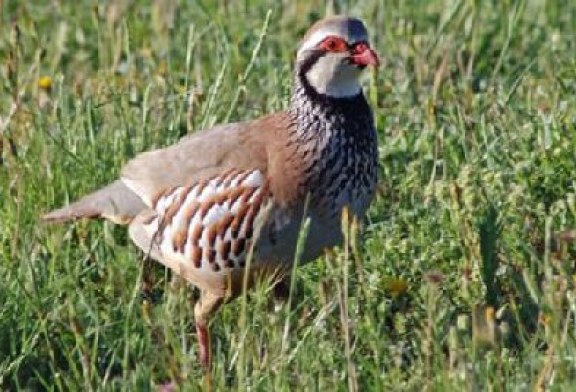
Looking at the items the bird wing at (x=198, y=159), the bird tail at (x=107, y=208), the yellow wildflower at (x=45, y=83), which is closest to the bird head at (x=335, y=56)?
the bird wing at (x=198, y=159)

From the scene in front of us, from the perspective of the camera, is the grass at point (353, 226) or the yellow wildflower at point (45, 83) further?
the yellow wildflower at point (45, 83)

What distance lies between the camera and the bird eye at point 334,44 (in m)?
5.86

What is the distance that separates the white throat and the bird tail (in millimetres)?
718

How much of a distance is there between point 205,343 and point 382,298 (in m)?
0.58

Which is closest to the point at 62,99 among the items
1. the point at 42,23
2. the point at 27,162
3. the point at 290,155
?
the point at 27,162

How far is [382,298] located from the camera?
5.80 meters

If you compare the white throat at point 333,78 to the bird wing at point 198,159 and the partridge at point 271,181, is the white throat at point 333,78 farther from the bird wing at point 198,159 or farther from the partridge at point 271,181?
the bird wing at point 198,159

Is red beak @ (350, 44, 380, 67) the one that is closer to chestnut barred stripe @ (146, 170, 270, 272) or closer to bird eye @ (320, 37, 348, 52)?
bird eye @ (320, 37, 348, 52)

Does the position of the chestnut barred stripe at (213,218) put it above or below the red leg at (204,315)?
above

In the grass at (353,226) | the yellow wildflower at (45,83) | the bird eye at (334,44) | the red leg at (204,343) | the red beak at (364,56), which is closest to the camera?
the grass at (353,226)

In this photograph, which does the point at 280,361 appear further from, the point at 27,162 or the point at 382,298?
the point at 27,162

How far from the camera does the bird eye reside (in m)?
5.86

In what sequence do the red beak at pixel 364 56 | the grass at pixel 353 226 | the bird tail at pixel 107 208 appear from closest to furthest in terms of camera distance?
the grass at pixel 353 226, the red beak at pixel 364 56, the bird tail at pixel 107 208

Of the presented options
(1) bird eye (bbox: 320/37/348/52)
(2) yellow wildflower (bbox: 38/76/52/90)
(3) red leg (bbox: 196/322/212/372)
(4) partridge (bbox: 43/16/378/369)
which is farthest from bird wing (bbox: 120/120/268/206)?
(2) yellow wildflower (bbox: 38/76/52/90)
